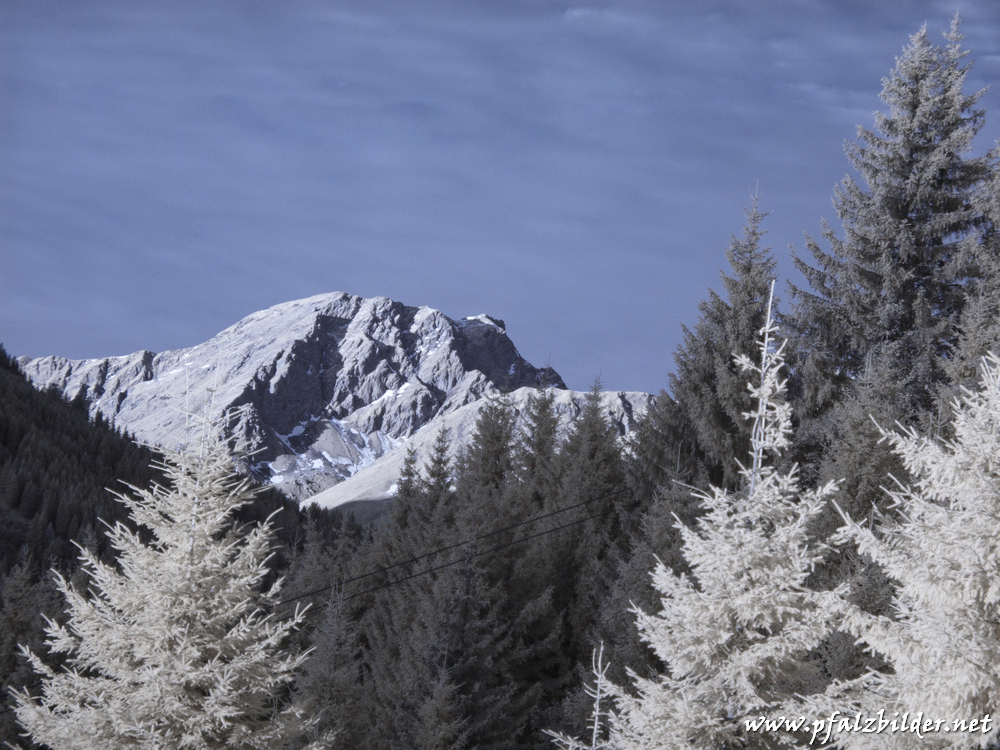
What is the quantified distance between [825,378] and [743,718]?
18.5 meters

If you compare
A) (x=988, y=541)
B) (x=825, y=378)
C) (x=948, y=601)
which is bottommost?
(x=948, y=601)

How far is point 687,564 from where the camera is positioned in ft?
61.2

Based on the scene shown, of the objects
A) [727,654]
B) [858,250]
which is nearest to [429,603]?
[727,654]

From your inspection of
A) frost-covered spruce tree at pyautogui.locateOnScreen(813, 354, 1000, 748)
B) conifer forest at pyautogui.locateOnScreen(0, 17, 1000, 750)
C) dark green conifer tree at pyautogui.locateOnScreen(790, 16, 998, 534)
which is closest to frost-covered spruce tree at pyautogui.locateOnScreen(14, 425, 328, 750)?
conifer forest at pyautogui.locateOnScreen(0, 17, 1000, 750)

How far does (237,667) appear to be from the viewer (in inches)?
407

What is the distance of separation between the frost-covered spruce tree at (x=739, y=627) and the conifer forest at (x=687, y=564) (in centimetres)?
4

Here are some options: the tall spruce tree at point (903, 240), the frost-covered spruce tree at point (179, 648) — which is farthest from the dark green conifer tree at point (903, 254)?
the frost-covered spruce tree at point (179, 648)

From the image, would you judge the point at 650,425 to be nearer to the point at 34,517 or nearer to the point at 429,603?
the point at 429,603

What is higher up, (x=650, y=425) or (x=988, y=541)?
(x=650, y=425)

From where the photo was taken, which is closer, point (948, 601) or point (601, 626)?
point (948, 601)

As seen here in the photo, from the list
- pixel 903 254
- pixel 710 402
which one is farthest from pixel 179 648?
pixel 903 254

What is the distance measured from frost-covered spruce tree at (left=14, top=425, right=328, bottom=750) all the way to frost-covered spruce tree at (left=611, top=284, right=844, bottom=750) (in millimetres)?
5402

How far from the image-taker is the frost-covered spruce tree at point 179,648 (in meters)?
10.1

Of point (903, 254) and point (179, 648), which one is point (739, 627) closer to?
point (179, 648)
